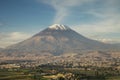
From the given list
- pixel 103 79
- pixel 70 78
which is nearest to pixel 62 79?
pixel 70 78

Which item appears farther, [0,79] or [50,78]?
[50,78]

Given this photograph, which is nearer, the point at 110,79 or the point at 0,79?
the point at 0,79

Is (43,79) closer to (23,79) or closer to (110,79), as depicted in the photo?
(23,79)

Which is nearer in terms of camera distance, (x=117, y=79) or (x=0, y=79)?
(x=0, y=79)

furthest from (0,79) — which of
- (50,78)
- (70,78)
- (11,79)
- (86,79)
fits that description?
(86,79)

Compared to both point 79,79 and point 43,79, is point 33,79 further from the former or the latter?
point 79,79

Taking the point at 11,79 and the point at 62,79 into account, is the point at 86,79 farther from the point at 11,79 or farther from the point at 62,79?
the point at 11,79

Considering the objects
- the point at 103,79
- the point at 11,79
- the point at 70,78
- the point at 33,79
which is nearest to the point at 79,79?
the point at 70,78
